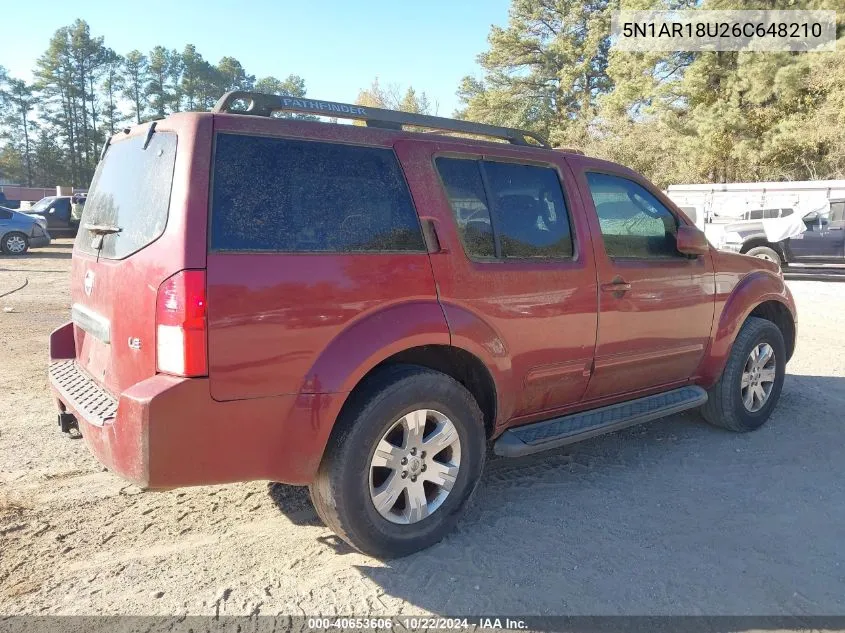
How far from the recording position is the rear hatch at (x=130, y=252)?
8.55ft

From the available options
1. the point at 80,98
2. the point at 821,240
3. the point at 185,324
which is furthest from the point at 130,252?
the point at 80,98

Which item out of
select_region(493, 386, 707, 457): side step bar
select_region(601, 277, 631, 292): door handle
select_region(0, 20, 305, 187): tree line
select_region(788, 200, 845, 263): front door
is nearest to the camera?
select_region(493, 386, 707, 457): side step bar

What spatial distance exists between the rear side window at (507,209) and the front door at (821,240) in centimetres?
1484

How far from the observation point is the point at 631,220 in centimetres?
420

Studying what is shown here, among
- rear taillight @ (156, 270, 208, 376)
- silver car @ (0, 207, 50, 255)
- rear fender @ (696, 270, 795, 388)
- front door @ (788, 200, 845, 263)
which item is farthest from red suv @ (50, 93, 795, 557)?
silver car @ (0, 207, 50, 255)

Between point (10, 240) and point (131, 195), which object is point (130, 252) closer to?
point (131, 195)

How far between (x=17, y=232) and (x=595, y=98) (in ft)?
109

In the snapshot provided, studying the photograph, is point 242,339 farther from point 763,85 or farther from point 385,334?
point 763,85

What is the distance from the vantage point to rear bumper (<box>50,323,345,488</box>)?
8.21 feet

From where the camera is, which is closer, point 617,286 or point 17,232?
point 617,286

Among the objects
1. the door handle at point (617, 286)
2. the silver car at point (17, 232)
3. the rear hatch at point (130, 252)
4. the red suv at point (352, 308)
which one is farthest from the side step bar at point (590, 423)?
the silver car at point (17, 232)

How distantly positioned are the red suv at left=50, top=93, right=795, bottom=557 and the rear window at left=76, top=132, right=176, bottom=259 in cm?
2

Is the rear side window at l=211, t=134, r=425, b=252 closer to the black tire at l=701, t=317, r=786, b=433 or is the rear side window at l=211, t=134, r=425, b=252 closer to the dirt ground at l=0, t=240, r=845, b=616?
the dirt ground at l=0, t=240, r=845, b=616

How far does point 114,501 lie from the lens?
3566 mm
